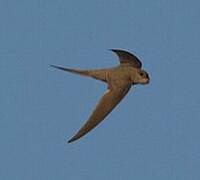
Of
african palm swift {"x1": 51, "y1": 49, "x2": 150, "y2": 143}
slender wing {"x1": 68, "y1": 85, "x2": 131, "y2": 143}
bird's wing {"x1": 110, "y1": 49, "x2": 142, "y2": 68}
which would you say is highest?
bird's wing {"x1": 110, "y1": 49, "x2": 142, "y2": 68}

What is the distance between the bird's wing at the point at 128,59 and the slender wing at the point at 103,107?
32cm

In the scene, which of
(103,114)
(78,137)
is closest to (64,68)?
(103,114)

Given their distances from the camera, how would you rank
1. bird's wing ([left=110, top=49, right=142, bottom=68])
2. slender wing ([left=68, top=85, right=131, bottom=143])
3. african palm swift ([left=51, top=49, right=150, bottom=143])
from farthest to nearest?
bird's wing ([left=110, top=49, right=142, bottom=68])
african palm swift ([left=51, top=49, right=150, bottom=143])
slender wing ([left=68, top=85, right=131, bottom=143])

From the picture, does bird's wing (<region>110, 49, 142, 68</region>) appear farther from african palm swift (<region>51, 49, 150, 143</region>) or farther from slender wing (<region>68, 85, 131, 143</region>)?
slender wing (<region>68, 85, 131, 143</region>)

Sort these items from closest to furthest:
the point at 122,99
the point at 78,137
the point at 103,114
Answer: the point at 78,137
the point at 103,114
the point at 122,99

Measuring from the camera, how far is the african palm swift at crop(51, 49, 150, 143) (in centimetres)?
672

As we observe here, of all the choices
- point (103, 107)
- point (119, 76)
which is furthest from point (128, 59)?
point (103, 107)

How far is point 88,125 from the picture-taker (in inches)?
239

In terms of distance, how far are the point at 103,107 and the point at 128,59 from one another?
86cm

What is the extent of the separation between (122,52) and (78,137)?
1.70 m

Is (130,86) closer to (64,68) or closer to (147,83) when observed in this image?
(147,83)

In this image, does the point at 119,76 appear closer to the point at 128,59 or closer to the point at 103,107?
the point at 128,59

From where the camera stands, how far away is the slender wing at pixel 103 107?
5933mm

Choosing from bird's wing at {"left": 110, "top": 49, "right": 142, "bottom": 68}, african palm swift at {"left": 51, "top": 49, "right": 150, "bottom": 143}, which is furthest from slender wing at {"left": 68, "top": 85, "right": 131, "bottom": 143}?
bird's wing at {"left": 110, "top": 49, "right": 142, "bottom": 68}
